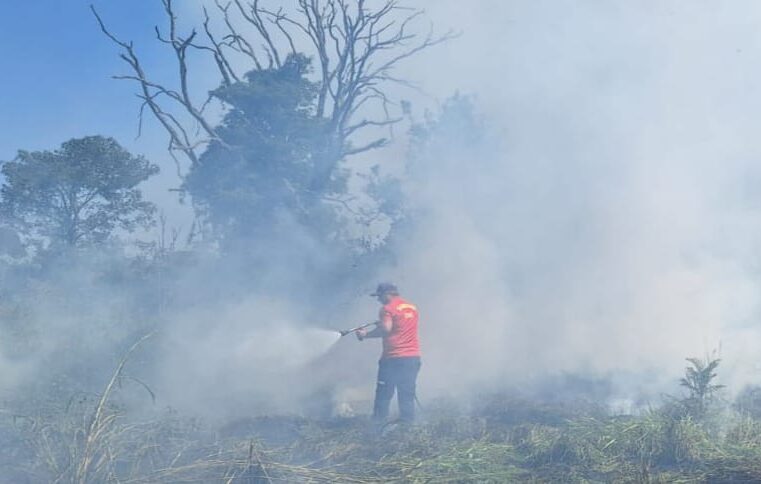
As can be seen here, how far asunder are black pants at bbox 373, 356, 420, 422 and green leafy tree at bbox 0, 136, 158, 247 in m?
12.5

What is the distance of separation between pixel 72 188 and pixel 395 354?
12791 mm

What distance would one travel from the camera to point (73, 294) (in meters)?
16.2

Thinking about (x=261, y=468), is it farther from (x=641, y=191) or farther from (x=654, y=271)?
(x=641, y=191)

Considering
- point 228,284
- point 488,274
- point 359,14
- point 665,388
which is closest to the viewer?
point 665,388

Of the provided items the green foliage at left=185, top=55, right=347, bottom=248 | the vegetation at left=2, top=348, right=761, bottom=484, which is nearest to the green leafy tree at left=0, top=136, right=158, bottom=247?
the green foliage at left=185, top=55, right=347, bottom=248

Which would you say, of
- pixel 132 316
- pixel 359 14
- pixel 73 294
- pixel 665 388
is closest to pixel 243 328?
pixel 132 316

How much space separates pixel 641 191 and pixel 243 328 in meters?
8.11

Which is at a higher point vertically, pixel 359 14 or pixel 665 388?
pixel 359 14

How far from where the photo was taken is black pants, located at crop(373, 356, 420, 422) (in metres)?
9.59

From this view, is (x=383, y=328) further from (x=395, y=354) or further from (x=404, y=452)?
(x=404, y=452)

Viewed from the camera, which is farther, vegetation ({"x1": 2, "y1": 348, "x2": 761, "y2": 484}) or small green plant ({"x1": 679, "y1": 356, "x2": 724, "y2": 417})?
small green plant ({"x1": 679, "y1": 356, "x2": 724, "y2": 417})

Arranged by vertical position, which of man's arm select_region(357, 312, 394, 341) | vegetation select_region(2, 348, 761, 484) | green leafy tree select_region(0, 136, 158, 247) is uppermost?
green leafy tree select_region(0, 136, 158, 247)

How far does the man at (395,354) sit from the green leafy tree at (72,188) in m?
12.3

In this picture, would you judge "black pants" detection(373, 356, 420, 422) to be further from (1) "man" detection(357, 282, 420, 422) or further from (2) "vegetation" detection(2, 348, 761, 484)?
(2) "vegetation" detection(2, 348, 761, 484)
